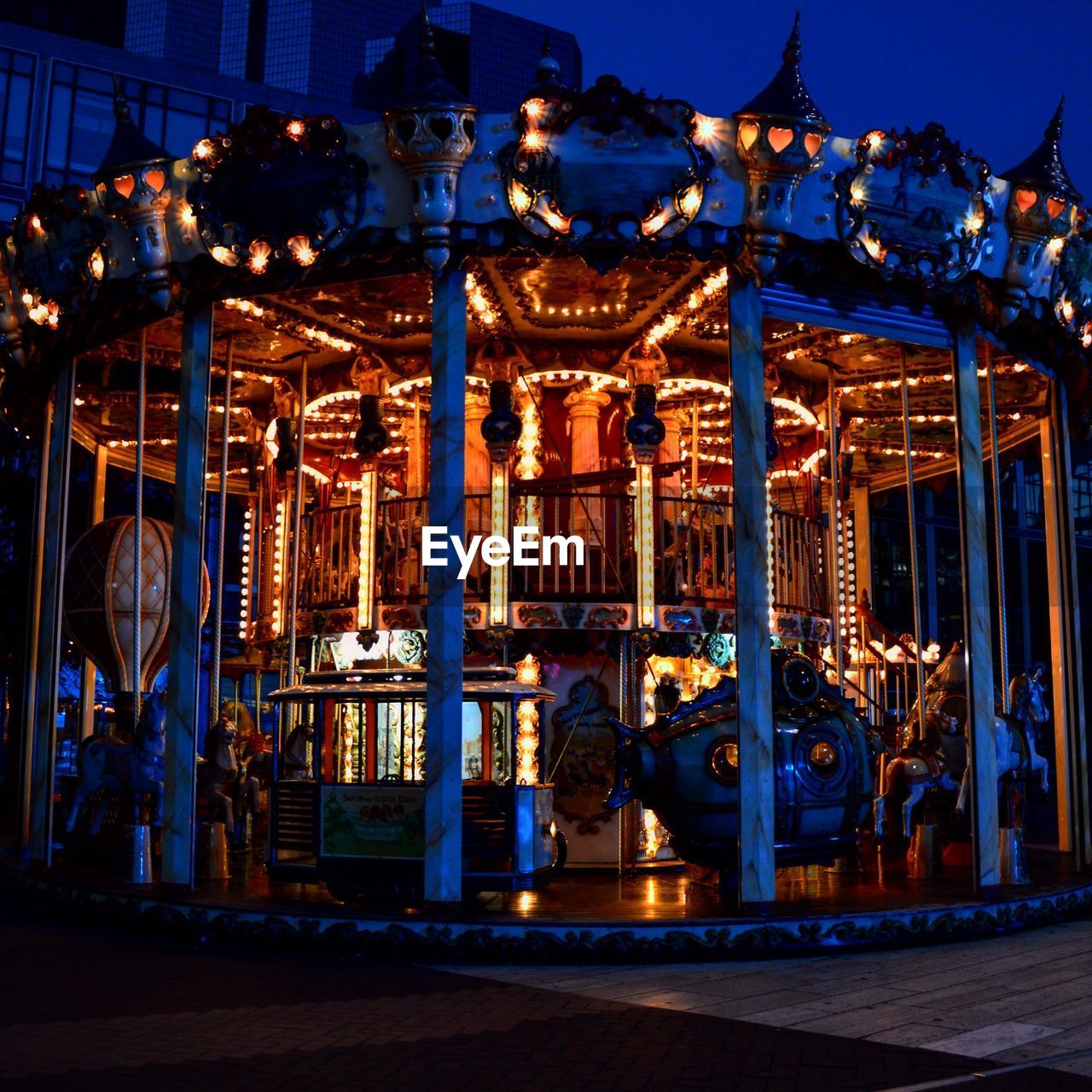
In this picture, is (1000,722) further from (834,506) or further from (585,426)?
(585,426)

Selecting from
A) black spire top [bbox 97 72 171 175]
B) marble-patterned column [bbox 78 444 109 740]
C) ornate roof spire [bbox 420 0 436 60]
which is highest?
ornate roof spire [bbox 420 0 436 60]

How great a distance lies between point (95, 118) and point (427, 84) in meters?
34.7

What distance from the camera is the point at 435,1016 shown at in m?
9.16

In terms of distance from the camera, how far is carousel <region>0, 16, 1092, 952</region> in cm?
1198

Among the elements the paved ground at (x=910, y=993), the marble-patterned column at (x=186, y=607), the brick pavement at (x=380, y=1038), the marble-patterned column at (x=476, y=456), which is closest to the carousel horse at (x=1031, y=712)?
the paved ground at (x=910, y=993)

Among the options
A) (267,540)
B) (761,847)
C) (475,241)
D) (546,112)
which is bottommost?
(761,847)

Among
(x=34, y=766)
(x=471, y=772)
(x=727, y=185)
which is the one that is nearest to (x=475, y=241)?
(x=727, y=185)

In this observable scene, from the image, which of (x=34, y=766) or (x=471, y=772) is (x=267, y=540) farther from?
(x=471, y=772)

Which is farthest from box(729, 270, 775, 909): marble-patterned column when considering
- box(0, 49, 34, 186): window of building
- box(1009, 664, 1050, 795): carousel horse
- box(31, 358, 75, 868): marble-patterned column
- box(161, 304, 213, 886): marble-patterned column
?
box(0, 49, 34, 186): window of building

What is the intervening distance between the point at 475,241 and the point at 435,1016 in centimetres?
636

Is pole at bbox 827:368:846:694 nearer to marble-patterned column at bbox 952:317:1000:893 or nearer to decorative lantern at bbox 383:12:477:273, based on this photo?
marble-patterned column at bbox 952:317:1000:893

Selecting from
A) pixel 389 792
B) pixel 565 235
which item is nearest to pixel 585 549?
pixel 389 792

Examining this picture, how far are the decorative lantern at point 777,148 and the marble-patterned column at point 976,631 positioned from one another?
2.55m

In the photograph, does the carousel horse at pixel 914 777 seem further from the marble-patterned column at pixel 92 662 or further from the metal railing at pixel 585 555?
the marble-patterned column at pixel 92 662
